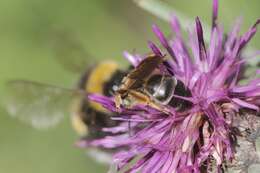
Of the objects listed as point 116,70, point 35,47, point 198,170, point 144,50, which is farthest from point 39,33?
point 198,170

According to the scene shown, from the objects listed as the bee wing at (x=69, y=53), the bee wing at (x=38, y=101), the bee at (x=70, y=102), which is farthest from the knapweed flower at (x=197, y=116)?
the bee wing at (x=69, y=53)

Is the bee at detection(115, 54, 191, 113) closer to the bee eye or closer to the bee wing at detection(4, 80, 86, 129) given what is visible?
the bee eye

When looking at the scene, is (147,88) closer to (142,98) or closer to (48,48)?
(142,98)

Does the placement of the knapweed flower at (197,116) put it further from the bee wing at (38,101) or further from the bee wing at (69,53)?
the bee wing at (69,53)

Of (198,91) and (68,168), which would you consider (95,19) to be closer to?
(68,168)

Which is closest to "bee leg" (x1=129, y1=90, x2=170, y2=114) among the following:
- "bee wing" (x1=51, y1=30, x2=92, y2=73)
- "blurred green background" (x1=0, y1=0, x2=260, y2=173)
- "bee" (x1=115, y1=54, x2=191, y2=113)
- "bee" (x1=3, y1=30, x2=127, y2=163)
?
"bee" (x1=115, y1=54, x2=191, y2=113)

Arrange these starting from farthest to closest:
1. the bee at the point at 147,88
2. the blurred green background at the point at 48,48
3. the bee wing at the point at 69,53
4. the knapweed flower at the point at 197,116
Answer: the blurred green background at the point at 48,48 → the bee wing at the point at 69,53 → the knapweed flower at the point at 197,116 → the bee at the point at 147,88

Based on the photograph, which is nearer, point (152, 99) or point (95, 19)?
point (152, 99)

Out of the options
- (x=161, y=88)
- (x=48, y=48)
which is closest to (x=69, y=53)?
(x=48, y=48)
